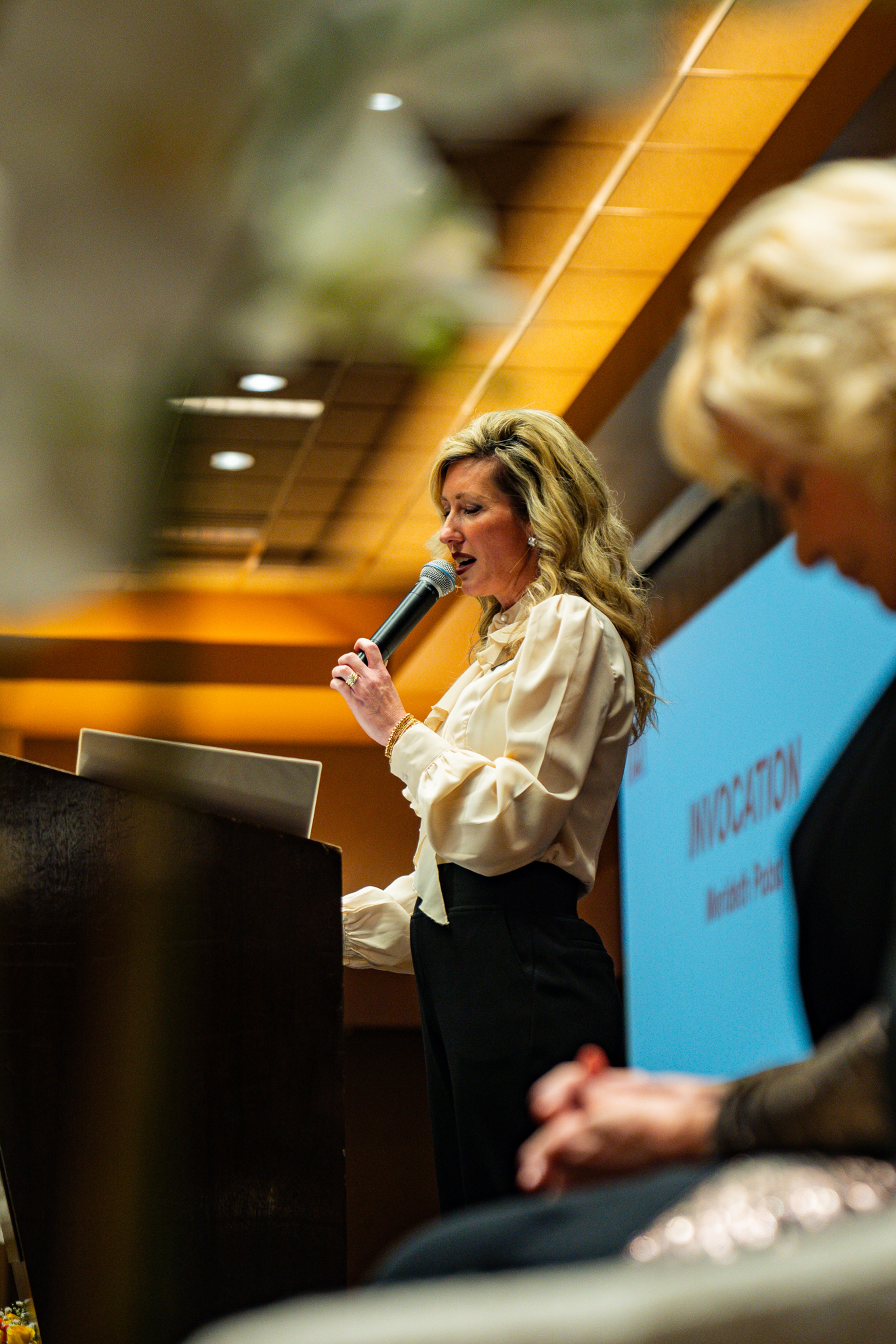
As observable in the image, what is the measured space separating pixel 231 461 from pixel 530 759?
114 cm

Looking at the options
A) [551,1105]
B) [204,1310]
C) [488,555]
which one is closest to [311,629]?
[488,555]

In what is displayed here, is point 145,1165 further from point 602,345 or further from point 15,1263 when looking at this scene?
point 602,345

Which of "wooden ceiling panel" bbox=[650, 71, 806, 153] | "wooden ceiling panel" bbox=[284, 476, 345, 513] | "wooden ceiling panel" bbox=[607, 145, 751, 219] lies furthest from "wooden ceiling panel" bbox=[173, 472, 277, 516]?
"wooden ceiling panel" bbox=[607, 145, 751, 219]

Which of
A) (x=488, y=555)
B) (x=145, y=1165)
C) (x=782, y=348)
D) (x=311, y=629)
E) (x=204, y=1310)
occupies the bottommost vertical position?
(x=204, y=1310)

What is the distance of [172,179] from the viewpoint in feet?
0.86

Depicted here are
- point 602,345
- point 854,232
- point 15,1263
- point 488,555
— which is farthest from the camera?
point 602,345

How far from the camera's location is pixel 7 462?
27 centimetres

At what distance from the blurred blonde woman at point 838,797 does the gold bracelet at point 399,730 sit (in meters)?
0.89

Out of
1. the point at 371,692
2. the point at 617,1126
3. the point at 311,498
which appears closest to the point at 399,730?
the point at 371,692

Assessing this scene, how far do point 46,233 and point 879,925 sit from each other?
50 cm

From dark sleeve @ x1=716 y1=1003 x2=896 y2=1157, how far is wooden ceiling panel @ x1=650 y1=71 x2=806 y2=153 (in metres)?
3.36

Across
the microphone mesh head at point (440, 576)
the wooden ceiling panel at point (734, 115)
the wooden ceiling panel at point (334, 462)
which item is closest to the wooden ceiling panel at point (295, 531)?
Answer: the wooden ceiling panel at point (334, 462)

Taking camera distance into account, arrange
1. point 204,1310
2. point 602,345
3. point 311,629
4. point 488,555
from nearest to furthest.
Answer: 1. point 204,1310
2. point 488,555
3. point 602,345
4. point 311,629

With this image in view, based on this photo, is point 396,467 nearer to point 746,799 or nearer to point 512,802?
point 512,802
